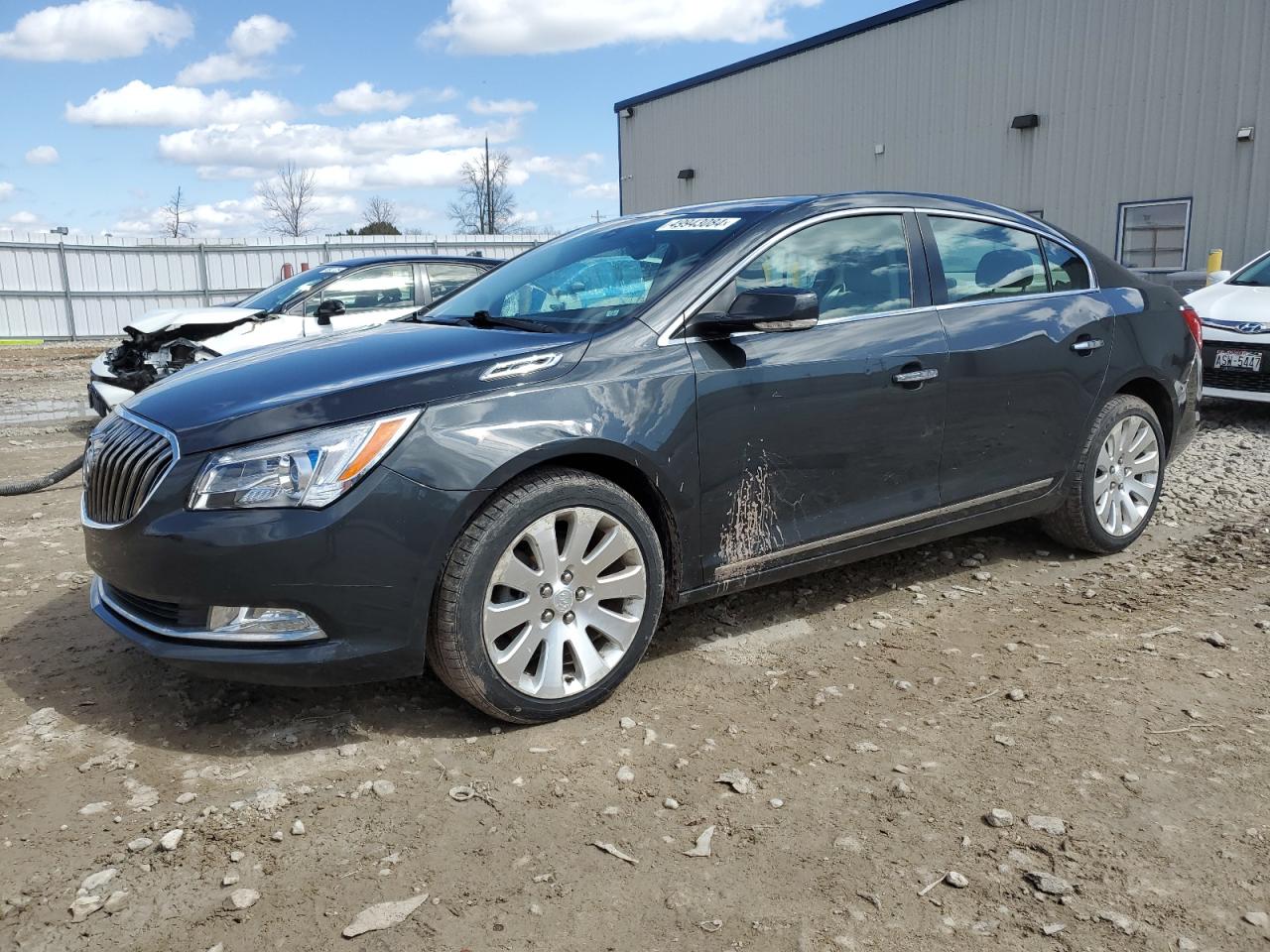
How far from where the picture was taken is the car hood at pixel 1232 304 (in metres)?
8.10

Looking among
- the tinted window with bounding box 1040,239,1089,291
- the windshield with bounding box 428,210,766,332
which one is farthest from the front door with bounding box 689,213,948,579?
the tinted window with bounding box 1040,239,1089,291

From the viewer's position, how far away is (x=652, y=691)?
11.6 feet

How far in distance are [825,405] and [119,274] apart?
24.2 m

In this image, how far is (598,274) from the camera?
155 inches

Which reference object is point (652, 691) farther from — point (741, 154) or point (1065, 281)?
point (741, 154)

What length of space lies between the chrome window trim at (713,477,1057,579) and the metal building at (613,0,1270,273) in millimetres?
10382

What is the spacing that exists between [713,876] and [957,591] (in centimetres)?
245

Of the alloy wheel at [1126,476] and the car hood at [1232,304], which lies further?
the car hood at [1232,304]

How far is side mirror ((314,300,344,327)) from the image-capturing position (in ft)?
27.5

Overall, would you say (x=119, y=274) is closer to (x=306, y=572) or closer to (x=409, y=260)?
(x=409, y=260)

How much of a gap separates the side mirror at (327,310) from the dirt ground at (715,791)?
437 cm

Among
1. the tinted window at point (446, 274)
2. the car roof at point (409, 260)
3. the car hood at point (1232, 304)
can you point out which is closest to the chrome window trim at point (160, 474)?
the car roof at point (409, 260)

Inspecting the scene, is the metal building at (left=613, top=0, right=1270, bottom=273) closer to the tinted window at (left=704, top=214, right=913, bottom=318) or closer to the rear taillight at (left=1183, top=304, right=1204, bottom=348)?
the rear taillight at (left=1183, top=304, right=1204, bottom=348)

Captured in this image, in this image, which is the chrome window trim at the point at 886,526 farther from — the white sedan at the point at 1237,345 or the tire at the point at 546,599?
the white sedan at the point at 1237,345
